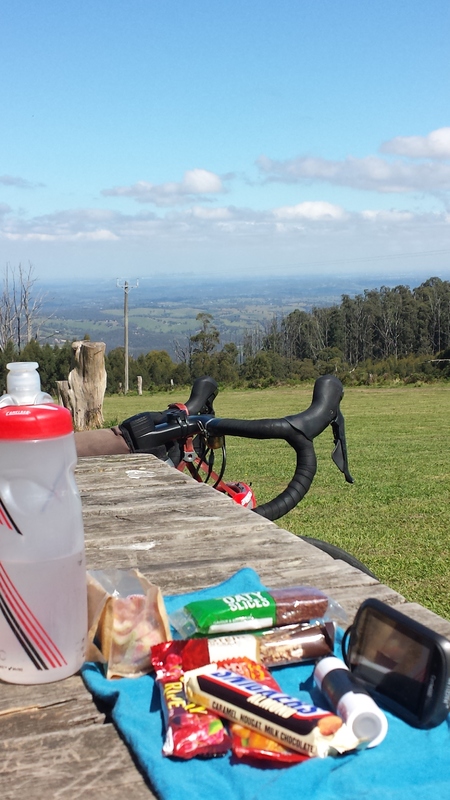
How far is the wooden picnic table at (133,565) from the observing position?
111 cm

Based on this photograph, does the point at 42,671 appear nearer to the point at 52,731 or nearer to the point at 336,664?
the point at 52,731

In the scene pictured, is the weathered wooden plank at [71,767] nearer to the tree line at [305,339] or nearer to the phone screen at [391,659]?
the phone screen at [391,659]

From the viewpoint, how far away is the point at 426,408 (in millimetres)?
22531

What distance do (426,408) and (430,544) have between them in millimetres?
16141

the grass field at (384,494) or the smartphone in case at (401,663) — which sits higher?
the smartphone in case at (401,663)

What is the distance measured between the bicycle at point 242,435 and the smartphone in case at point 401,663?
0.87m

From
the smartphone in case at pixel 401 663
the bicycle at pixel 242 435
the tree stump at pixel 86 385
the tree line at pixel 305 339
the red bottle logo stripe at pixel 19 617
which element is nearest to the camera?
the smartphone in case at pixel 401 663

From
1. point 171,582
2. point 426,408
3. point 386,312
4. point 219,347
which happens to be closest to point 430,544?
point 171,582

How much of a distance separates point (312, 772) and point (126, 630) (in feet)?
1.50

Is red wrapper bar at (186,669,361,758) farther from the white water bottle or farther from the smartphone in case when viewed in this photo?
the white water bottle

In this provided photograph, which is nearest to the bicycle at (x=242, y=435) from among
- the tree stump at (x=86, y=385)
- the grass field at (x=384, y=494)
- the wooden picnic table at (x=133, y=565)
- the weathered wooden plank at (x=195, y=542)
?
the wooden picnic table at (x=133, y=565)

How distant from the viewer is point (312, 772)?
3.53 feet

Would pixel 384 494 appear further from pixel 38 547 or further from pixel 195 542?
pixel 38 547

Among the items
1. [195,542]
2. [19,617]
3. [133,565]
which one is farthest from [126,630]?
[195,542]
